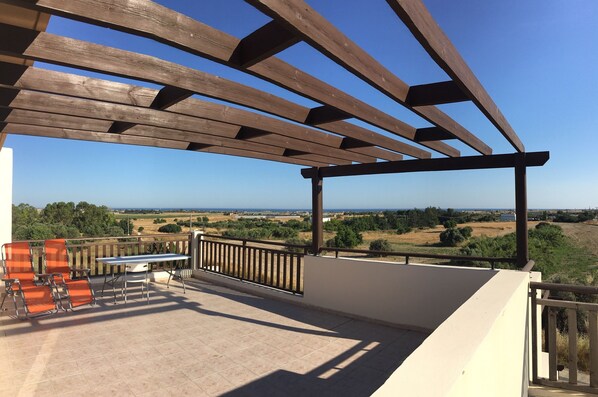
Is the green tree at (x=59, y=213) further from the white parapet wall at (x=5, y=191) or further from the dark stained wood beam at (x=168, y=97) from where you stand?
the dark stained wood beam at (x=168, y=97)

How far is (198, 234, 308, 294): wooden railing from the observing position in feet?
18.1

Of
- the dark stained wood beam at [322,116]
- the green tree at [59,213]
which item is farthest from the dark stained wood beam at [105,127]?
the green tree at [59,213]

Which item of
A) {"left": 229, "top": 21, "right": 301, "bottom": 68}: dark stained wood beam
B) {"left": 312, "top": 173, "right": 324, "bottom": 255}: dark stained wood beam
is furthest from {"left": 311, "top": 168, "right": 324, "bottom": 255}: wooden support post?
{"left": 229, "top": 21, "right": 301, "bottom": 68}: dark stained wood beam

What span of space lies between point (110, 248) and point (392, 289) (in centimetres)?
528

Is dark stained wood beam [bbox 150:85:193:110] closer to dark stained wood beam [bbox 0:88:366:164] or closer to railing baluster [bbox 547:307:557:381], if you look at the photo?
dark stained wood beam [bbox 0:88:366:164]

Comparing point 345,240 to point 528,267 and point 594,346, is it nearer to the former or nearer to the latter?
point 528,267

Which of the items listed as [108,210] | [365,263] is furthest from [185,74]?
[108,210]

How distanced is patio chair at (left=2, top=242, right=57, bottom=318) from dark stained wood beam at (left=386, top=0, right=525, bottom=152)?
15.5ft

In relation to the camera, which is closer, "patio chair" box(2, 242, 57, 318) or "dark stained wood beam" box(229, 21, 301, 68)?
"dark stained wood beam" box(229, 21, 301, 68)

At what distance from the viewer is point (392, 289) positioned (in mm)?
4262

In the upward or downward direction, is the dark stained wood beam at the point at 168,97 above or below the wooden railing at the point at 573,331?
above

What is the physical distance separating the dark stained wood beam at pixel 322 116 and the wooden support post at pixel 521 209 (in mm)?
2256

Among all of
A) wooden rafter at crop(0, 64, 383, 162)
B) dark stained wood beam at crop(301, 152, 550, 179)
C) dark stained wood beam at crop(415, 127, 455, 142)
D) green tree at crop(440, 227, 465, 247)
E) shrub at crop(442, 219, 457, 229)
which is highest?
wooden rafter at crop(0, 64, 383, 162)

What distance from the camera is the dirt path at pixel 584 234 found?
Result: 22.1 meters
